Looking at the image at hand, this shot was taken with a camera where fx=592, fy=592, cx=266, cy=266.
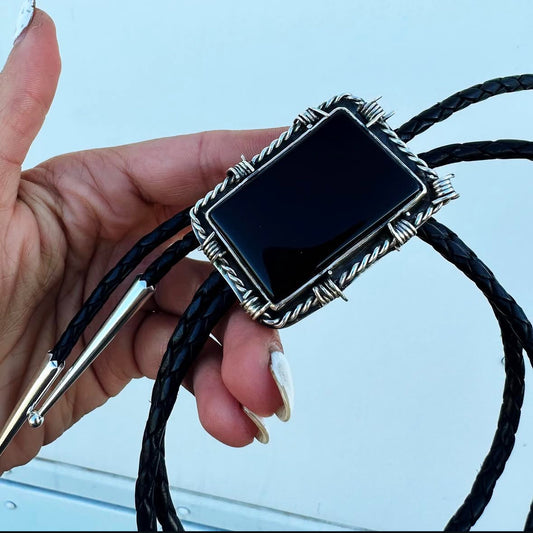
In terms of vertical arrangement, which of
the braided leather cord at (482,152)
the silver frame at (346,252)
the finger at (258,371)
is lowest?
the finger at (258,371)

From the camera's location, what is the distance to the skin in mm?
643

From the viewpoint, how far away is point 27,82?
638mm

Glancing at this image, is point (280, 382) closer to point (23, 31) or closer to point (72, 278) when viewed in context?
point (72, 278)

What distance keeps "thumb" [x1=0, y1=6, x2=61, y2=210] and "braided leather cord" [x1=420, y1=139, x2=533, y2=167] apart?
1.36 ft

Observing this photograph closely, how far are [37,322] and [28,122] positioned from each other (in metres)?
0.27

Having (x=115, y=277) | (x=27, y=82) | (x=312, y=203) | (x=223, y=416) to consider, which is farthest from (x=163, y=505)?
(x=27, y=82)

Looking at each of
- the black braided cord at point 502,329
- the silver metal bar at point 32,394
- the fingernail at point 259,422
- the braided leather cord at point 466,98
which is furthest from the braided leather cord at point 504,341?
the silver metal bar at point 32,394

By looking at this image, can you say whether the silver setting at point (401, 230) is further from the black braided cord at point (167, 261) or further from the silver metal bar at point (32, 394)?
the silver metal bar at point (32, 394)

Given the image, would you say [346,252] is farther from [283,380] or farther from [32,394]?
[32,394]

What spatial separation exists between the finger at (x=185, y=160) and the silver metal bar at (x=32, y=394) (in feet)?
0.84

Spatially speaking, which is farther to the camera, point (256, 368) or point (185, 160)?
point (185, 160)

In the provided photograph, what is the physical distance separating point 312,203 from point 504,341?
27 cm

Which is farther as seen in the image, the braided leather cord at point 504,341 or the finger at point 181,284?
the finger at point 181,284

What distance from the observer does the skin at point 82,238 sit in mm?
643
